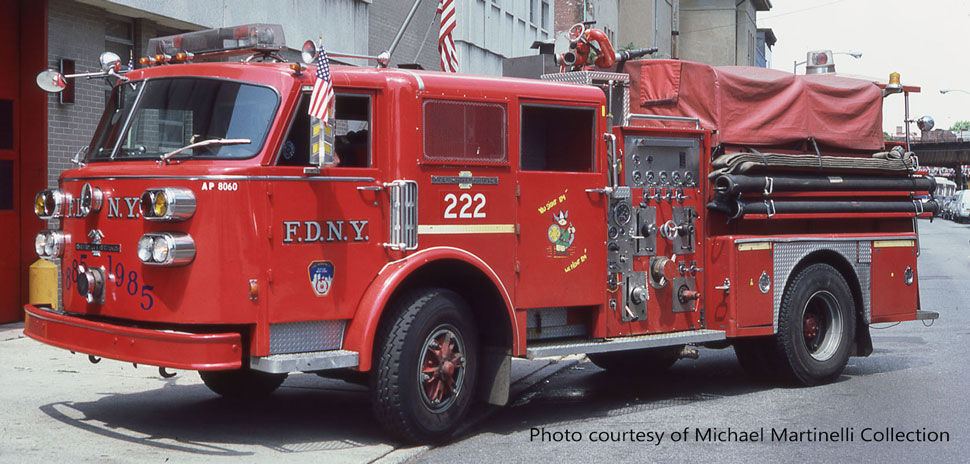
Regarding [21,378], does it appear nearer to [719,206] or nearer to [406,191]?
[406,191]

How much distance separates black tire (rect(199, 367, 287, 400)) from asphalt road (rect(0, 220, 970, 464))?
121mm

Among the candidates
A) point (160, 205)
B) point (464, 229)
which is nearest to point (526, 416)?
point (464, 229)

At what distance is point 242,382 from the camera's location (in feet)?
29.5

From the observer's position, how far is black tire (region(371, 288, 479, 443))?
7242 millimetres

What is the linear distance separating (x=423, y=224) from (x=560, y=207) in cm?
125

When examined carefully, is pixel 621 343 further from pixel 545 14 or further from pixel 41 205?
pixel 545 14

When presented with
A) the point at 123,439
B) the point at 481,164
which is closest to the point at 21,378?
the point at 123,439

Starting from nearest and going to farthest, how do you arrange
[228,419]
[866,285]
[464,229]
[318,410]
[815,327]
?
[464,229], [228,419], [318,410], [815,327], [866,285]

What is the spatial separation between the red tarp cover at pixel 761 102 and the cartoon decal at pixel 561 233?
1.78 m

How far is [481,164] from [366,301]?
1366 mm

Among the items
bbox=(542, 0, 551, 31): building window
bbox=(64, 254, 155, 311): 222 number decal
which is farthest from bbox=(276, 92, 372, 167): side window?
bbox=(542, 0, 551, 31): building window

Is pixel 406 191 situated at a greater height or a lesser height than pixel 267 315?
greater

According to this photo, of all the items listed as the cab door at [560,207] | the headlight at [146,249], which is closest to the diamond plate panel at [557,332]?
the cab door at [560,207]

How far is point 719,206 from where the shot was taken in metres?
9.55
